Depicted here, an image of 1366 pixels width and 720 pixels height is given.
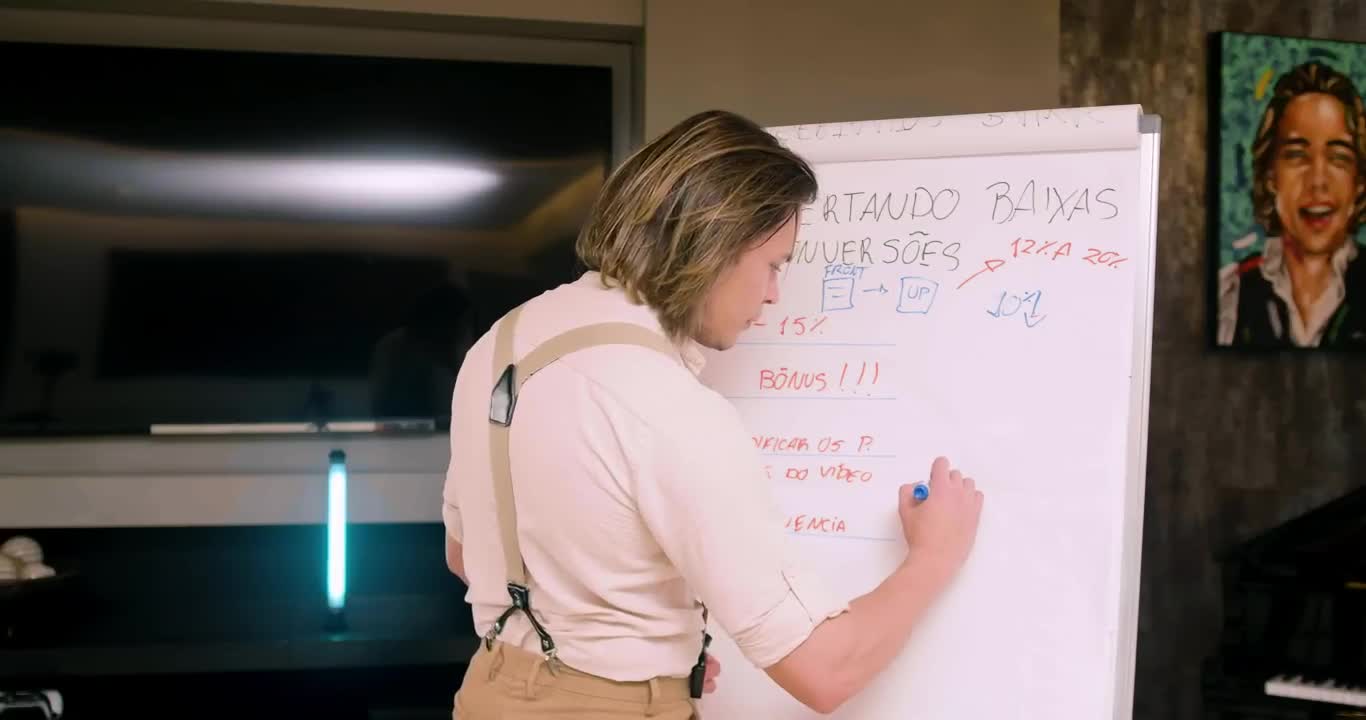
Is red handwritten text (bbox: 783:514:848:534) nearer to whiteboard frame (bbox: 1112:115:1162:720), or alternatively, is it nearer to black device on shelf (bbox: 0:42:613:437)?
whiteboard frame (bbox: 1112:115:1162:720)

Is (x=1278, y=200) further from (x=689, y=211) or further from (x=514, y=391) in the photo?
(x=514, y=391)

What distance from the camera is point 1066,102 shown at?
3365 millimetres

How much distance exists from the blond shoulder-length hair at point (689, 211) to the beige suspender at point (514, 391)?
0.05 meters

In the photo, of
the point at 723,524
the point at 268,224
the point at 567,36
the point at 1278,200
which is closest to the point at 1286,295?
the point at 1278,200

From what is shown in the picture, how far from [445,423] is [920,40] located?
5.02 feet

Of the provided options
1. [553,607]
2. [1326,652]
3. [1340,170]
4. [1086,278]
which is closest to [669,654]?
[553,607]

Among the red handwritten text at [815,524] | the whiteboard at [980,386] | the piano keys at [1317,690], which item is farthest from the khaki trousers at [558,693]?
the piano keys at [1317,690]

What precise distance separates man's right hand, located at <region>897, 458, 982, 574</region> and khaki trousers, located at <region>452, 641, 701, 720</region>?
1.19 ft

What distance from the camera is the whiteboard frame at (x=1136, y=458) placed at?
145 cm

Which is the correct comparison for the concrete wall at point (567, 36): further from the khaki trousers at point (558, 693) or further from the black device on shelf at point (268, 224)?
the khaki trousers at point (558, 693)

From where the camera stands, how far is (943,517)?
1.46 m

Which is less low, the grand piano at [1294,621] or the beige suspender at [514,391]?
the beige suspender at [514,391]

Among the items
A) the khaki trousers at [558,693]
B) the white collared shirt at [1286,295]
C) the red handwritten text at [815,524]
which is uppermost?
the white collared shirt at [1286,295]

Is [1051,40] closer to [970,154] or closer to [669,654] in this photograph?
[970,154]
